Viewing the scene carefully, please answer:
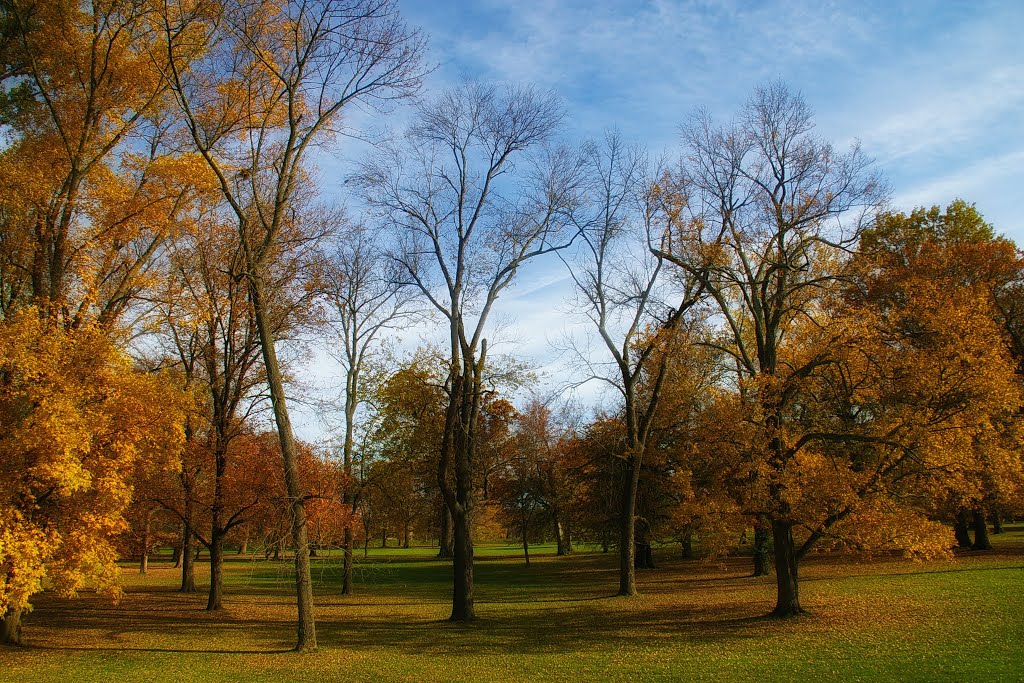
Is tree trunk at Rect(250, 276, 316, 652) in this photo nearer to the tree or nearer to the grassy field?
the grassy field

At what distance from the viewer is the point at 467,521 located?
57.2 feet

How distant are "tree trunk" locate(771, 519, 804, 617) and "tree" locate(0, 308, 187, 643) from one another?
538 inches

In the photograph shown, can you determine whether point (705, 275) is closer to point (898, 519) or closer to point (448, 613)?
point (898, 519)

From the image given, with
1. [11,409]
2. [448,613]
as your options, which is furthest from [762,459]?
[11,409]

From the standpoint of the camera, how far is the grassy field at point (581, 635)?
11156mm

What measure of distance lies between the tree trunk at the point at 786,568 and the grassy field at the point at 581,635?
483 millimetres

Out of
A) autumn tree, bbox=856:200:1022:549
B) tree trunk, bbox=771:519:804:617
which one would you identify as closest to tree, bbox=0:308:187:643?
tree trunk, bbox=771:519:804:617

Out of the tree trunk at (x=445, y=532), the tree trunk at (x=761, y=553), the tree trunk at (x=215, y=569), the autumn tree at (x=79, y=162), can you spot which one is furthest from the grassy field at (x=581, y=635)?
the tree trunk at (x=445, y=532)

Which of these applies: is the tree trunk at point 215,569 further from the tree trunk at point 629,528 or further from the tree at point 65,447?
the tree trunk at point 629,528

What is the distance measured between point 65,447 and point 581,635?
1113 centimetres

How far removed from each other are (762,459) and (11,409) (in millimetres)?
14956

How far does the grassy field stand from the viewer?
439 inches

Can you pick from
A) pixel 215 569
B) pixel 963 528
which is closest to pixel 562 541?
pixel 963 528

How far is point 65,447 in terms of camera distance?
36.5 feet
